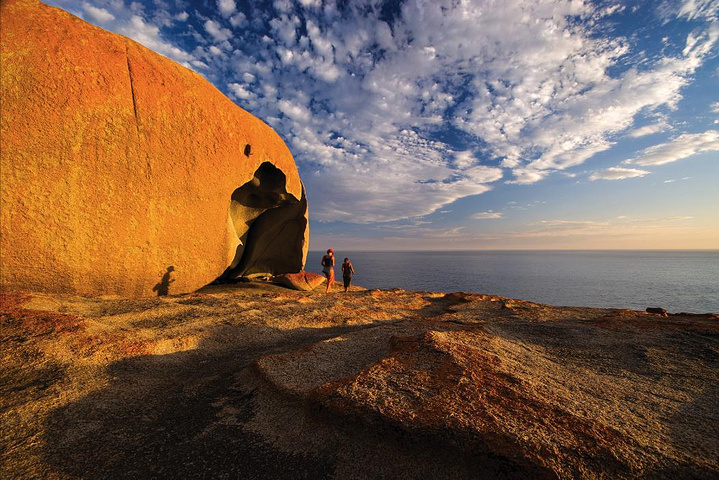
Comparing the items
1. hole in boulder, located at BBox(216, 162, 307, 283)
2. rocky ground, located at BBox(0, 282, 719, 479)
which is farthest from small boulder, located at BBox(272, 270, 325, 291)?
rocky ground, located at BBox(0, 282, 719, 479)

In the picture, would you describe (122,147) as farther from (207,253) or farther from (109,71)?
(207,253)

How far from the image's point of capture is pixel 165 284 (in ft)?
29.3

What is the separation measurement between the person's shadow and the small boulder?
229 inches

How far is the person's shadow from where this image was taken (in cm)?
877

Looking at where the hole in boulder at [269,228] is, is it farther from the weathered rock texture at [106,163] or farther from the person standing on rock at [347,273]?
the weathered rock texture at [106,163]

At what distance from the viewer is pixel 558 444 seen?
2.34 metres

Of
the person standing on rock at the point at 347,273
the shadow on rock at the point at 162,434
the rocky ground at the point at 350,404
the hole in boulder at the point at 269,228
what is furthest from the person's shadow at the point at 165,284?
the person standing on rock at the point at 347,273

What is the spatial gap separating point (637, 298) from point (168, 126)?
49333 mm

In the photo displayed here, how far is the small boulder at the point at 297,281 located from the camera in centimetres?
1440

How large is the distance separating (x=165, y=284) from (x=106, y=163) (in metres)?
3.64

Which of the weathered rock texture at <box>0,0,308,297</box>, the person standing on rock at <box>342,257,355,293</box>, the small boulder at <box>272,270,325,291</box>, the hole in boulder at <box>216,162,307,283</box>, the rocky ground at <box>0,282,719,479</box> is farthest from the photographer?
the person standing on rock at <box>342,257,355,293</box>

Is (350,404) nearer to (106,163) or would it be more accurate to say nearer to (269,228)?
(106,163)

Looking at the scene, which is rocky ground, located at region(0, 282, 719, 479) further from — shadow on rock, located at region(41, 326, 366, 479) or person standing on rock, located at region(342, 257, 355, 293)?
person standing on rock, located at region(342, 257, 355, 293)

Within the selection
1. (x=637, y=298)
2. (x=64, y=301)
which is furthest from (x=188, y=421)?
(x=637, y=298)
